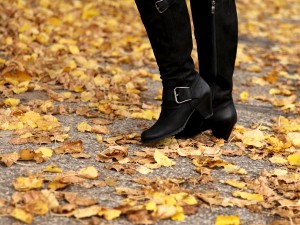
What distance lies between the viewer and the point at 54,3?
6.76 meters

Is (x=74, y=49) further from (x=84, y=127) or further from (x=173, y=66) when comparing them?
(x=173, y=66)

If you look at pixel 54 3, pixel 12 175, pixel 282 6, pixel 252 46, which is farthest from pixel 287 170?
pixel 282 6

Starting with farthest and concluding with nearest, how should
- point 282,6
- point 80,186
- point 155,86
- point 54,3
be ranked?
point 282,6 < point 54,3 < point 155,86 < point 80,186

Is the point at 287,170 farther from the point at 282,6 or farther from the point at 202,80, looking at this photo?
the point at 282,6

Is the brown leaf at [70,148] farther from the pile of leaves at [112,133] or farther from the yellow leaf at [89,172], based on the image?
the yellow leaf at [89,172]

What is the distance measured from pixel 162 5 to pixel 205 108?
1.80 feet

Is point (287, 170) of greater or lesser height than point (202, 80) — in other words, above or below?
below

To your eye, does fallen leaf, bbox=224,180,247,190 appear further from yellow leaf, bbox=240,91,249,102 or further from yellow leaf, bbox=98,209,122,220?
yellow leaf, bbox=240,91,249,102

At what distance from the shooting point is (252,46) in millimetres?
6270

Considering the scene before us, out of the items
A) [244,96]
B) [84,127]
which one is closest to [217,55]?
[84,127]

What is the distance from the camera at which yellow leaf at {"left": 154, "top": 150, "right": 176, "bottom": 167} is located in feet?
8.76

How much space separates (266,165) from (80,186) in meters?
0.92

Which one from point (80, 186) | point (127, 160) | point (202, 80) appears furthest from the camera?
point (202, 80)

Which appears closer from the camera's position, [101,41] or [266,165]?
[266,165]
